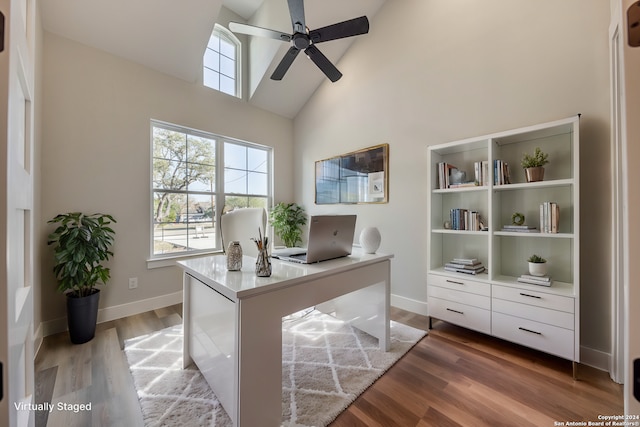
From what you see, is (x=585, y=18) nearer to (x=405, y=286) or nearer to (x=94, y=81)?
(x=405, y=286)

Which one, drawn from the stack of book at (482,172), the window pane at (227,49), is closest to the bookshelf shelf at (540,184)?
the stack of book at (482,172)

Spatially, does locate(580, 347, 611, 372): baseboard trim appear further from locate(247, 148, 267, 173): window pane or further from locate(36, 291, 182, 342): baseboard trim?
locate(247, 148, 267, 173): window pane

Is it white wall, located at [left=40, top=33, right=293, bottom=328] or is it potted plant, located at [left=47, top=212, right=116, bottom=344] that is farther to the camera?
white wall, located at [left=40, top=33, right=293, bottom=328]

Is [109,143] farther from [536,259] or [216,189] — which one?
[536,259]

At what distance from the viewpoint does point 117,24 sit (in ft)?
8.12

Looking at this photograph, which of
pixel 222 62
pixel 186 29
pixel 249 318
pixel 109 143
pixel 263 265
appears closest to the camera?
pixel 249 318

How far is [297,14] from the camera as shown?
2002 mm

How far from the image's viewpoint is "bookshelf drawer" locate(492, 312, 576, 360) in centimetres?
175

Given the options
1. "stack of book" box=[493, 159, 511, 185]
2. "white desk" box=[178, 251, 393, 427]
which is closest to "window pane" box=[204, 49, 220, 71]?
"white desk" box=[178, 251, 393, 427]

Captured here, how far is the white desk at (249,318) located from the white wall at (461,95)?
1.43 metres

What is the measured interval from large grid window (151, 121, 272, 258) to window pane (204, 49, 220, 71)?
953 mm

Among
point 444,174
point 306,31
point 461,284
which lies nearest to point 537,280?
point 461,284

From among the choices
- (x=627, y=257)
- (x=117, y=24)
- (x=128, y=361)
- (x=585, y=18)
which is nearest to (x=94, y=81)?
(x=117, y=24)

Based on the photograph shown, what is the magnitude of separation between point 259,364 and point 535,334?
198cm
